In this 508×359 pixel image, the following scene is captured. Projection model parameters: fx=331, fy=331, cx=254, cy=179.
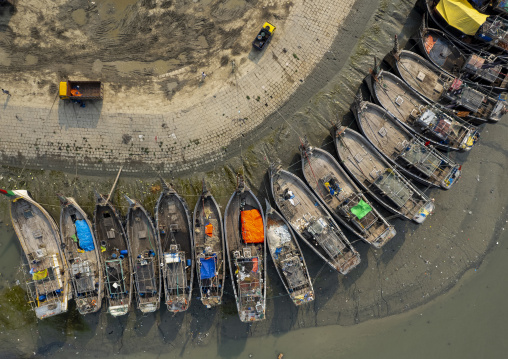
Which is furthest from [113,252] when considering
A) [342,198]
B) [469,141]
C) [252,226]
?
[469,141]

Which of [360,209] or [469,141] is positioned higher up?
[469,141]

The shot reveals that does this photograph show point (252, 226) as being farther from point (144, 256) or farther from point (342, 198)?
point (144, 256)

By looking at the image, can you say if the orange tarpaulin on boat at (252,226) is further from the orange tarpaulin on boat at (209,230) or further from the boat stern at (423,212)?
the boat stern at (423,212)

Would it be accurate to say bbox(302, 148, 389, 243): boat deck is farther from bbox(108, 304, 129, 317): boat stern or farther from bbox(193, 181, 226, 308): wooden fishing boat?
bbox(108, 304, 129, 317): boat stern

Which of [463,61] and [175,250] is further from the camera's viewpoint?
[463,61]

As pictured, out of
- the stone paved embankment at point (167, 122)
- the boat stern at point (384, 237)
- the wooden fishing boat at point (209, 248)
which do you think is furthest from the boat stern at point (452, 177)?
the wooden fishing boat at point (209, 248)
